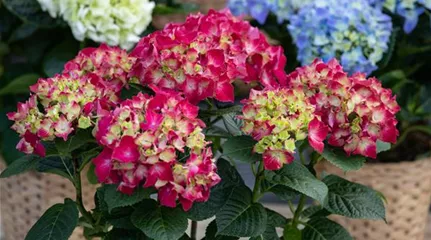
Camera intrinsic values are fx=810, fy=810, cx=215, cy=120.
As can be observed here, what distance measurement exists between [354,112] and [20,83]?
946 mm

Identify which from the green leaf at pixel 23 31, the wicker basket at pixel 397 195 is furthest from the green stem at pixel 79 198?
the green leaf at pixel 23 31

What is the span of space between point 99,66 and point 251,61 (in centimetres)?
19

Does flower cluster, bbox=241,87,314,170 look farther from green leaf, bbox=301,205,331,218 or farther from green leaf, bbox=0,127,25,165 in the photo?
green leaf, bbox=0,127,25,165

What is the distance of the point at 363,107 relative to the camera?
35.3 inches

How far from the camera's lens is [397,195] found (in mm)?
1612

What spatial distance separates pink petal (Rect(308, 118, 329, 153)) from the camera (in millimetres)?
869

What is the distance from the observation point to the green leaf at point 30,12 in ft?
5.52

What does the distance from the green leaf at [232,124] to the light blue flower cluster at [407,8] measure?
Result: 638 millimetres

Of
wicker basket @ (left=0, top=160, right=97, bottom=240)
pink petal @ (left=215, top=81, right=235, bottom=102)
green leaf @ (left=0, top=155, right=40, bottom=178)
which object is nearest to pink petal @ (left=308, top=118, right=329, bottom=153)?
pink petal @ (left=215, top=81, right=235, bottom=102)

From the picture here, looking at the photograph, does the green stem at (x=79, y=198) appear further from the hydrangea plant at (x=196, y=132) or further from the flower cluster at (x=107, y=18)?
the flower cluster at (x=107, y=18)

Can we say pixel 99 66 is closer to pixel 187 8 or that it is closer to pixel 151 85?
pixel 151 85

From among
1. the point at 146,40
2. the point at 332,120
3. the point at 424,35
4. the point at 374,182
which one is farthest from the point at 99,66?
the point at 424,35

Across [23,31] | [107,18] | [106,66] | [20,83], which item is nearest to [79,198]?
[106,66]

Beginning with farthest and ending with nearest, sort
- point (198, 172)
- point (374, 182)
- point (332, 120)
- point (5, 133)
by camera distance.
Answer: point (5, 133) < point (374, 182) < point (332, 120) < point (198, 172)
